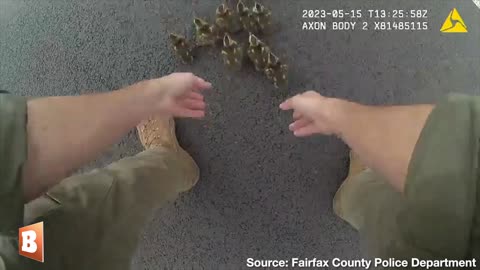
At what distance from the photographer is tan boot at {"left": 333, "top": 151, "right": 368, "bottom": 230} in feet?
1.92

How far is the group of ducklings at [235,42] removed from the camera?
62cm

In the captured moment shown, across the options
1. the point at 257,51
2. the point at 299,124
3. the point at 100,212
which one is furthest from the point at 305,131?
the point at 100,212

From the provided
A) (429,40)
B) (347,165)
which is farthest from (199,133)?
(429,40)

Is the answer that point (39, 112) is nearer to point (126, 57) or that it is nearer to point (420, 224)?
point (126, 57)

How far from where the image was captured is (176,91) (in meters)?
0.60

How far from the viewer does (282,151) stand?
618mm

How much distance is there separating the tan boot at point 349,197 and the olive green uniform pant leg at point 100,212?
7.5 inches

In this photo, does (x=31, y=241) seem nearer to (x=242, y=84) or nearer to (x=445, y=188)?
(x=242, y=84)

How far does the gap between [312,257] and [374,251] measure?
74mm

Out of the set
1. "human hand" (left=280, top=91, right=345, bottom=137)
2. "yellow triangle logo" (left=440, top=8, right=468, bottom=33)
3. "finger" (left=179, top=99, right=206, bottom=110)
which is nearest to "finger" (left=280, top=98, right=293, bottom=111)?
"human hand" (left=280, top=91, right=345, bottom=137)

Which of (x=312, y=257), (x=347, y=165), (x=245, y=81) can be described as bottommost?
(x=312, y=257)

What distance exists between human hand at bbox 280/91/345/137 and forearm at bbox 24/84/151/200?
182mm

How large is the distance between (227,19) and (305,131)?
0.17 metres

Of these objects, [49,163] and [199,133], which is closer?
[49,163]
